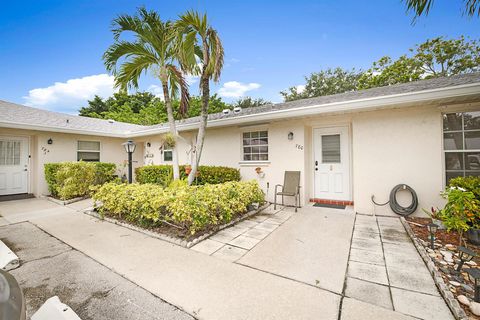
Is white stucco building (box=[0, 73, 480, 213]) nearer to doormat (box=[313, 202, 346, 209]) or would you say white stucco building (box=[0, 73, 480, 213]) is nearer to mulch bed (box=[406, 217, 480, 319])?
doormat (box=[313, 202, 346, 209])

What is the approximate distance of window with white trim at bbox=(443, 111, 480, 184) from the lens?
428 centimetres

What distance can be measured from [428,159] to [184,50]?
20.0ft

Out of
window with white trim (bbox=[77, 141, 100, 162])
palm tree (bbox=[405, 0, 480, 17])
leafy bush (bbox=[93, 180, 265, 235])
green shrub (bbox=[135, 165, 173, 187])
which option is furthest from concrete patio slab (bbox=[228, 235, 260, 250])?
window with white trim (bbox=[77, 141, 100, 162])

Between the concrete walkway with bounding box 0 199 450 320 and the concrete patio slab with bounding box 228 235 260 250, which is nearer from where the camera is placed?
the concrete walkway with bounding box 0 199 450 320

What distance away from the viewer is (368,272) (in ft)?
8.26

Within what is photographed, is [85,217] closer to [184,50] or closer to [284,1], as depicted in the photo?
[184,50]

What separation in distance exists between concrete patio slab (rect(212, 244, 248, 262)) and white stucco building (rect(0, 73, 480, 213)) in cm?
331

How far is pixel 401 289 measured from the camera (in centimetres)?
216

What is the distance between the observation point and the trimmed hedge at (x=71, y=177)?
22.7 ft

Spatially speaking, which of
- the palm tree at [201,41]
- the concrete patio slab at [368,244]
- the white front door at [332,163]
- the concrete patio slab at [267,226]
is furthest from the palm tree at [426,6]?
the concrete patio slab at [267,226]

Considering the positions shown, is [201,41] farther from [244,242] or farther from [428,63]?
[428,63]

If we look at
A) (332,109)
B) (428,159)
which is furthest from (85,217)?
(428,159)

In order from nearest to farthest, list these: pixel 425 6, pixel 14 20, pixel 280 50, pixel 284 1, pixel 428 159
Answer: pixel 425 6 → pixel 428 159 → pixel 14 20 → pixel 284 1 → pixel 280 50

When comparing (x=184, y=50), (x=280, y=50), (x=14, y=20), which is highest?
(x=280, y=50)
